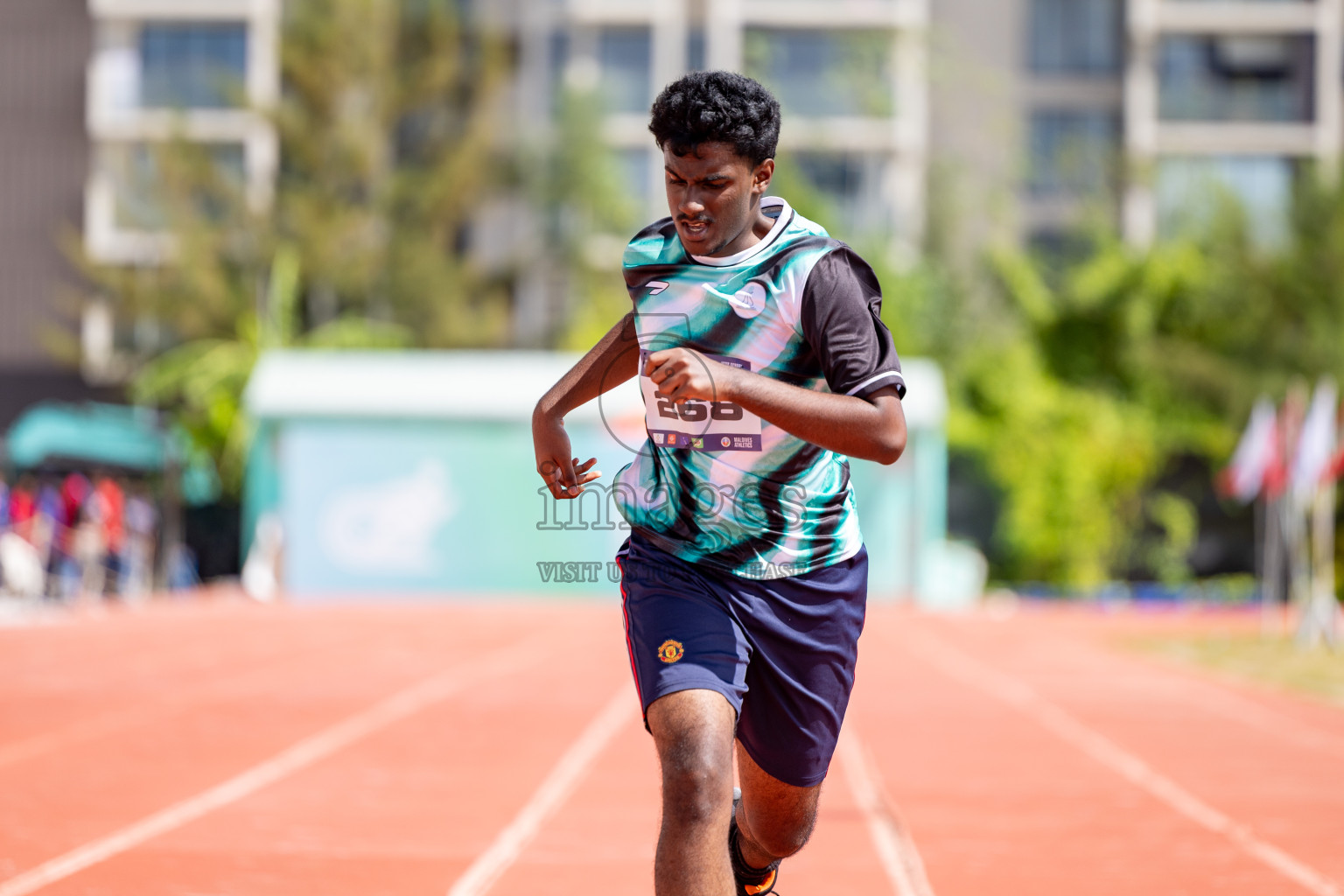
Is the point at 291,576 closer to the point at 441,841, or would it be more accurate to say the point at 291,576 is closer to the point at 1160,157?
the point at 441,841

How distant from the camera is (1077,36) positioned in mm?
42781

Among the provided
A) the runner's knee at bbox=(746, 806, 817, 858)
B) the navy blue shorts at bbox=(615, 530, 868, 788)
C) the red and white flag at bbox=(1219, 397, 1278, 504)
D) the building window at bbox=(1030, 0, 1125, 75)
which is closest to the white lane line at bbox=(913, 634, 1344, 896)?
the runner's knee at bbox=(746, 806, 817, 858)

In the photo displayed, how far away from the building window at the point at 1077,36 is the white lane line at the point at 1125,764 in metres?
30.7

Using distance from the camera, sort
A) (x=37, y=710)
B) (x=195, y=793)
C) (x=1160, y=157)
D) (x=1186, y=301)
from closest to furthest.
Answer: (x=195, y=793)
(x=37, y=710)
(x=1186, y=301)
(x=1160, y=157)

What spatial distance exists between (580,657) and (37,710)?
5111mm

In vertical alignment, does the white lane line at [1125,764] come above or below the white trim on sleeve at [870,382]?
below

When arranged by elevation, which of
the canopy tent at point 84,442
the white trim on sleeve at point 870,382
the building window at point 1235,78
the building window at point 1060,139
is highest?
the building window at point 1235,78

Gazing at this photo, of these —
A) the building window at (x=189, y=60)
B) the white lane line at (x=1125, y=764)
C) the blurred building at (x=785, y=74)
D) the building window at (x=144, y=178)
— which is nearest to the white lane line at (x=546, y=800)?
the white lane line at (x=1125, y=764)

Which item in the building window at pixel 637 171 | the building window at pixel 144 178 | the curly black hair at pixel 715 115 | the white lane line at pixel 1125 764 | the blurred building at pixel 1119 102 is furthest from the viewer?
the building window at pixel 637 171

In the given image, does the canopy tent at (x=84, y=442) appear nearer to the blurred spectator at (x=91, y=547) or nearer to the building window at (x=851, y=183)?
the blurred spectator at (x=91, y=547)

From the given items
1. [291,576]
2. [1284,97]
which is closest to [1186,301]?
[1284,97]

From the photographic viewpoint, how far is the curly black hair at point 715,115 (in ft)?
10.4

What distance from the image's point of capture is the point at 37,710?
9891 millimetres

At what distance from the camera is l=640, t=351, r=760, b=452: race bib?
3273mm
